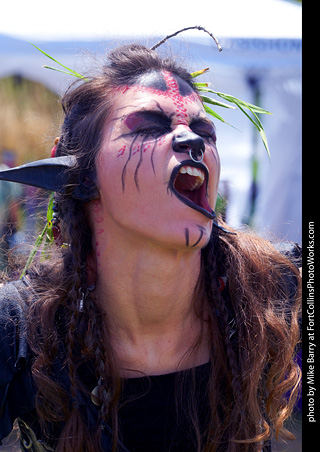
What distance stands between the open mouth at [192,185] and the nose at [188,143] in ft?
0.13

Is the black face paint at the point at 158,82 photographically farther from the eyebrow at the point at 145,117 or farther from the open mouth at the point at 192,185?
the open mouth at the point at 192,185

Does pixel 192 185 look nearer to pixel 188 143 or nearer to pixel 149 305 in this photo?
pixel 188 143

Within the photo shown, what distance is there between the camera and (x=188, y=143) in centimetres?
182

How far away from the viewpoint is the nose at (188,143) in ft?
5.97

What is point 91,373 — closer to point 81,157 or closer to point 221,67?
point 81,157

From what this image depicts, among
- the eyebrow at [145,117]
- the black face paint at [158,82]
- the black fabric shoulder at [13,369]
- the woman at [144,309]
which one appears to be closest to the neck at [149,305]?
the woman at [144,309]

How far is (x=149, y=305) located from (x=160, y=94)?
0.78 meters

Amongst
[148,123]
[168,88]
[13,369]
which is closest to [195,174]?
[148,123]

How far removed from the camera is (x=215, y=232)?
85.2 inches

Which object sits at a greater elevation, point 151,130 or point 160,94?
point 160,94

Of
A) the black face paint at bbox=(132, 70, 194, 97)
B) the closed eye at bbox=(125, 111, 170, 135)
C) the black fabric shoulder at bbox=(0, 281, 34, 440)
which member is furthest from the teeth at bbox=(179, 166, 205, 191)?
the black fabric shoulder at bbox=(0, 281, 34, 440)

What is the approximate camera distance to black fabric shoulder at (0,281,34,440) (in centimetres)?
185
